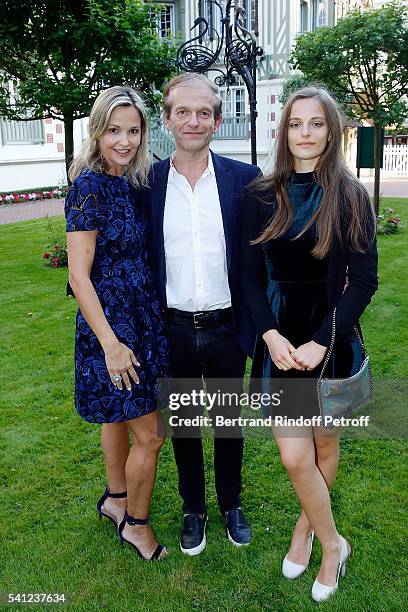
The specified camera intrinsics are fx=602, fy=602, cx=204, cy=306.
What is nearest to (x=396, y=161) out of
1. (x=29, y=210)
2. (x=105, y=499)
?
(x=29, y=210)

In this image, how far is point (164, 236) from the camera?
2543mm

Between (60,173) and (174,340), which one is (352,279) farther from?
(60,173)

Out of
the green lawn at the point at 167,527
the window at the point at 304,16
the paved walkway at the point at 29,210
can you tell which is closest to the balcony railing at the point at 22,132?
the paved walkway at the point at 29,210

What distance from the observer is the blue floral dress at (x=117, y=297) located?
2336mm

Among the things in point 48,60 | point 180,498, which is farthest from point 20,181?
point 180,498

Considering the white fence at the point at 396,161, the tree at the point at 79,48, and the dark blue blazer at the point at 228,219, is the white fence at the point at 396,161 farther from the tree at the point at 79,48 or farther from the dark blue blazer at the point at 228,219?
the dark blue blazer at the point at 228,219

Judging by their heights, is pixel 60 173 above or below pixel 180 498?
above

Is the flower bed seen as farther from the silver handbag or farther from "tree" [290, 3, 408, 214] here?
the silver handbag

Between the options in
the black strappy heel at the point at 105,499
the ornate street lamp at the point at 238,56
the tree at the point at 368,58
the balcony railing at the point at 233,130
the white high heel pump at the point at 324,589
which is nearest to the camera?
the white high heel pump at the point at 324,589

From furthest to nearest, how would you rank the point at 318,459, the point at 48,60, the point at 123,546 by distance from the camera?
the point at 48,60 → the point at 123,546 → the point at 318,459

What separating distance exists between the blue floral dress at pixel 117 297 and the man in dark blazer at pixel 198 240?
89mm

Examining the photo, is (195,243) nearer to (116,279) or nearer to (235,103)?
(116,279)

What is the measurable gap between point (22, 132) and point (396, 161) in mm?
13974

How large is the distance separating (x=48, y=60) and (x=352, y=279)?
622cm
